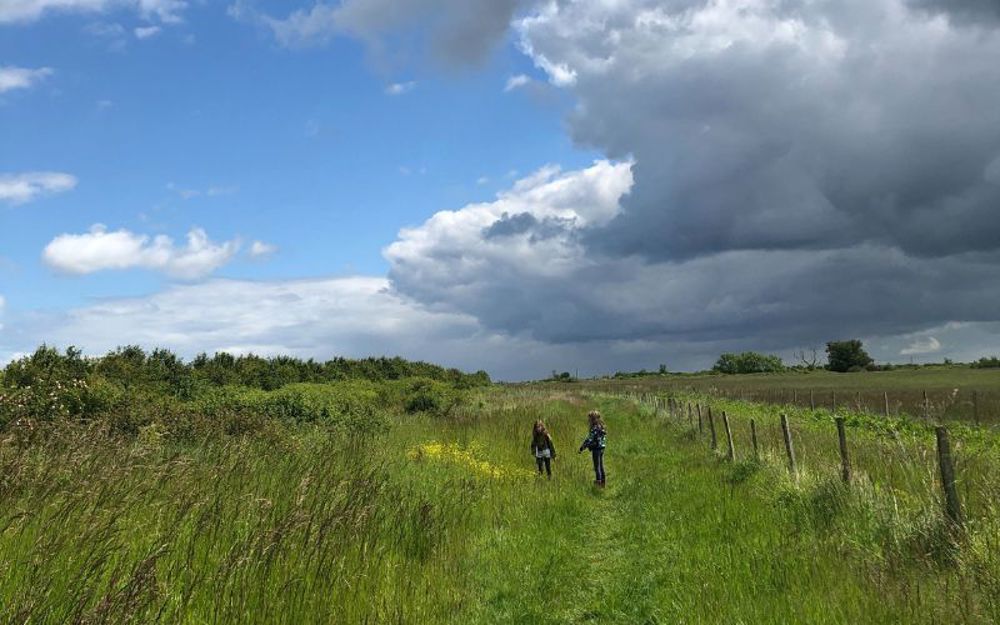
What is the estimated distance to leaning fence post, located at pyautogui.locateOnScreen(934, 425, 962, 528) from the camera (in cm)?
645

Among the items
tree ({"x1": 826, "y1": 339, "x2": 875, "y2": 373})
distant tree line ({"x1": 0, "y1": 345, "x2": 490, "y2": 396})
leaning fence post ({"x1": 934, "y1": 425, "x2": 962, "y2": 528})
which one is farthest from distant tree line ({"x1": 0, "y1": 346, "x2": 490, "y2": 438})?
tree ({"x1": 826, "y1": 339, "x2": 875, "y2": 373})

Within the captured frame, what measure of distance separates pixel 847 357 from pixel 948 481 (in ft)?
497

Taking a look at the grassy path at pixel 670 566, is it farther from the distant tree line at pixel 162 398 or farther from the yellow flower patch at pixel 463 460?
the distant tree line at pixel 162 398

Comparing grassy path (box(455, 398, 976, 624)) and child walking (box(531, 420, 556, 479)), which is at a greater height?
child walking (box(531, 420, 556, 479))

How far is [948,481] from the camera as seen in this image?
6.59 metres

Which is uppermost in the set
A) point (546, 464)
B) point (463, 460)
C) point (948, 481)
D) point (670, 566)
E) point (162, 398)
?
point (162, 398)

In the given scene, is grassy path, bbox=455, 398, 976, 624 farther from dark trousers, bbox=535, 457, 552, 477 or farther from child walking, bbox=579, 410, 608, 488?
dark trousers, bbox=535, 457, 552, 477

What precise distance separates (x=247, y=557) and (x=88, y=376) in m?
17.8

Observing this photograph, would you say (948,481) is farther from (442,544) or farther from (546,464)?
(546,464)

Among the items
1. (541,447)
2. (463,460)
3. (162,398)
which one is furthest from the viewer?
(162,398)

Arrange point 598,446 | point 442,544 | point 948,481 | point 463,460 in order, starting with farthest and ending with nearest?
1. point 598,446
2. point 463,460
3. point 442,544
4. point 948,481

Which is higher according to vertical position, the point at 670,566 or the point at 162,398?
the point at 162,398

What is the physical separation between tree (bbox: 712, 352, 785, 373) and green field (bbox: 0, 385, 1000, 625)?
166 meters

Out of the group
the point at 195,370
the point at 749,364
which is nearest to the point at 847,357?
the point at 749,364
